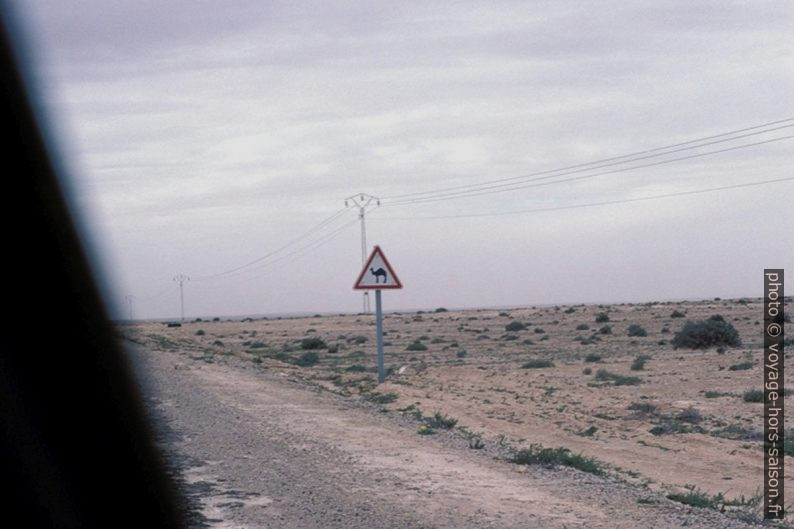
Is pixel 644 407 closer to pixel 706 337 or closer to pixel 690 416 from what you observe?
pixel 690 416

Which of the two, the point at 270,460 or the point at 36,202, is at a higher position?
the point at 36,202

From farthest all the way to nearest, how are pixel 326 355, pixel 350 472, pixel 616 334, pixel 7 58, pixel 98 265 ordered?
pixel 616 334, pixel 326 355, pixel 98 265, pixel 7 58, pixel 350 472

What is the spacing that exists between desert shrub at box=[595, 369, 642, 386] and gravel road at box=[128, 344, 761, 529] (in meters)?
15.4

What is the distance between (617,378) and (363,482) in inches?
916

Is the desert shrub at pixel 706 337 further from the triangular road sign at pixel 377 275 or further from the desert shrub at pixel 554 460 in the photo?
the desert shrub at pixel 554 460

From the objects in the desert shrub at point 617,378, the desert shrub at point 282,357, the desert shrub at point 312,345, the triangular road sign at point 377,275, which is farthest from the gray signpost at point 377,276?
the desert shrub at point 312,345

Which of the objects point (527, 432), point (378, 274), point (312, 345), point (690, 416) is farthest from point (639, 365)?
point (312, 345)

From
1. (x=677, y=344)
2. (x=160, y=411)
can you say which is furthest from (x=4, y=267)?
(x=677, y=344)

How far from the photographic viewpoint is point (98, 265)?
160ft

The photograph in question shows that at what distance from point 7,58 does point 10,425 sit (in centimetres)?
1554

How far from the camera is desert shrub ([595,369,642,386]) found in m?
32.5

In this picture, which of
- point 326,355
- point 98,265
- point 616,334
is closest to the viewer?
point 98,265

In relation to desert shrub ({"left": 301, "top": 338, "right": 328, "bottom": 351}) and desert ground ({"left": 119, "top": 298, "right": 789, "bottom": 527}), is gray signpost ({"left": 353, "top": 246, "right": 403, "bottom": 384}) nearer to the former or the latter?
desert ground ({"left": 119, "top": 298, "right": 789, "bottom": 527})

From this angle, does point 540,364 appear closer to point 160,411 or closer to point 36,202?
point 36,202
